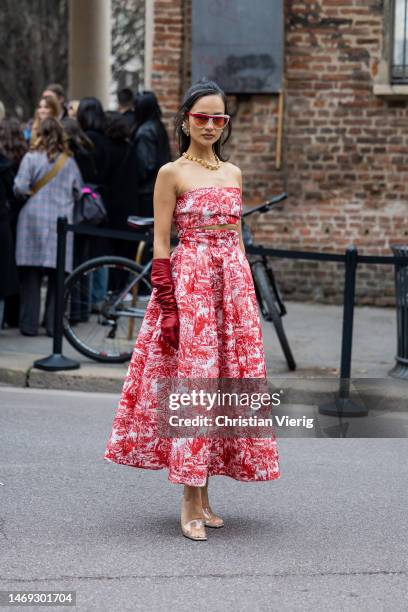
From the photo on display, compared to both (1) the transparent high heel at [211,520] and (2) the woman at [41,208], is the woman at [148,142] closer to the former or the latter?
(2) the woman at [41,208]

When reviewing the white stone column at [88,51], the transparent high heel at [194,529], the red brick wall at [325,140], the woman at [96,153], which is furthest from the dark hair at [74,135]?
the transparent high heel at [194,529]

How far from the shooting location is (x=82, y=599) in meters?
4.50

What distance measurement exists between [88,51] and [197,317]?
34.4ft

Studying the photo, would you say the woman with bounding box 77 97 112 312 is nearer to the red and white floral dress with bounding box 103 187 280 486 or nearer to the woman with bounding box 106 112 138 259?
the woman with bounding box 106 112 138 259

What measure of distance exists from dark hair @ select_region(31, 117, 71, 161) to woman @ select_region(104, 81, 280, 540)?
16.6ft

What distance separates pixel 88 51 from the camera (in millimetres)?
15188

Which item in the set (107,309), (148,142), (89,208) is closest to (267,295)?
(107,309)

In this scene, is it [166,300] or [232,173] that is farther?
[232,173]

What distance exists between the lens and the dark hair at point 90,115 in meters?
11.5

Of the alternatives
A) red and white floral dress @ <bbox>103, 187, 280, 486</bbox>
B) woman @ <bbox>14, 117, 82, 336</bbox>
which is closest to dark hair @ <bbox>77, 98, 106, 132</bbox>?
woman @ <bbox>14, 117, 82, 336</bbox>

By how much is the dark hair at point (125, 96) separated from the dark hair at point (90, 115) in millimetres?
1309

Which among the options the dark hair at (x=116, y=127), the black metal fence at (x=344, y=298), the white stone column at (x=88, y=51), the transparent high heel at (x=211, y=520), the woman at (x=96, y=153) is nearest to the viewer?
the transparent high heel at (x=211, y=520)

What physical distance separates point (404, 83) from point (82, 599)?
9.31 metres

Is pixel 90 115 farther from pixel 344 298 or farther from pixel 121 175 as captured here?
pixel 344 298
